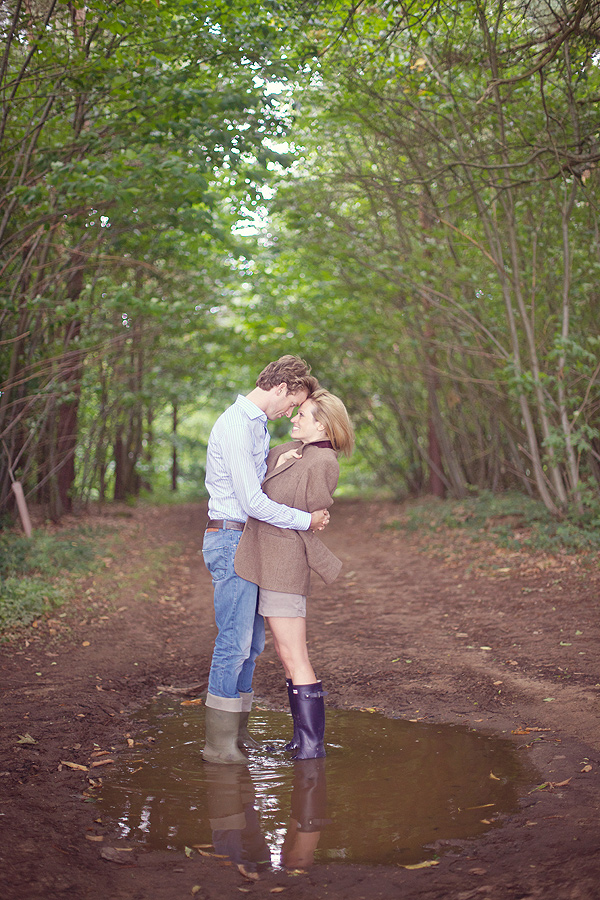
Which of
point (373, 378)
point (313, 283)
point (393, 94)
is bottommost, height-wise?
point (373, 378)

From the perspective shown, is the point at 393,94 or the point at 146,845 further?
the point at 393,94

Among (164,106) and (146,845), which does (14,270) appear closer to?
(164,106)

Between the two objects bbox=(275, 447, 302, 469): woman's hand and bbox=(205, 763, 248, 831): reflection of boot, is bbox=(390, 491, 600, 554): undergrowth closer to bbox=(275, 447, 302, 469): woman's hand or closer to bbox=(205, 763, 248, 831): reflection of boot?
bbox=(275, 447, 302, 469): woman's hand

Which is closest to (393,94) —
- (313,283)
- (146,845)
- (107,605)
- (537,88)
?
(537,88)

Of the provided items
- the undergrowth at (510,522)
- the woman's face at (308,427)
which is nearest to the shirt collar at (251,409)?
the woman's face at (308,427)

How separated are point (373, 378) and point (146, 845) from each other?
38.8ft

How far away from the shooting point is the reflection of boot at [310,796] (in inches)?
108

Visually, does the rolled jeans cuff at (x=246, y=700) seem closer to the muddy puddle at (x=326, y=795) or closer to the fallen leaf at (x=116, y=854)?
the muddy puddle at (x=326, y=795)

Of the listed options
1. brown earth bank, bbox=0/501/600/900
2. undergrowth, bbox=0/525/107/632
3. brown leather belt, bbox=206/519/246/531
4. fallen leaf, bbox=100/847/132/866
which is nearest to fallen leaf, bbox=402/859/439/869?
brown earth bank, bbox=0/501/600/900

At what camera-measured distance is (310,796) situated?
9.76 ft

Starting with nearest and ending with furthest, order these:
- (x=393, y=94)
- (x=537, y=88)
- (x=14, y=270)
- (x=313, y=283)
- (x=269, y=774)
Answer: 1. (x=269, y=774)
2. (x=537, y=88)
3. (x=14, y=270)
4. (x=393, y=94)
5. (x=313, y=283)

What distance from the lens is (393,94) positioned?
838cm

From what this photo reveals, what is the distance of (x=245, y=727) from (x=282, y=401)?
1.64 m

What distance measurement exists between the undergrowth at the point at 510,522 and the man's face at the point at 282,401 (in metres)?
4.84
